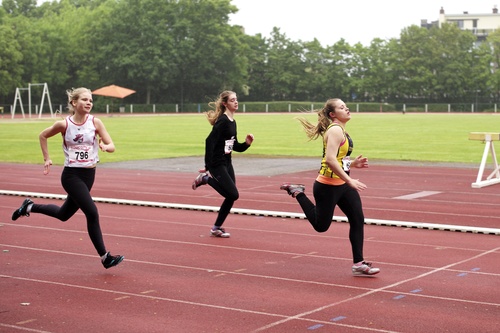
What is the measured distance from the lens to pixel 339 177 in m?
8.32

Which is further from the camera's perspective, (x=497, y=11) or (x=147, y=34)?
(x=497, y=11)

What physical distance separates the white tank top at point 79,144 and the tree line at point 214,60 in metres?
79.3

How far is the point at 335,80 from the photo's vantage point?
4109 inches

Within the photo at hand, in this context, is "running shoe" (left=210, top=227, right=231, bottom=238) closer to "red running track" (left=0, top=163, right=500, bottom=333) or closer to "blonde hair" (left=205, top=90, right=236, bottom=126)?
"red running track" (left=0, top=163, right=500, bottom=333)

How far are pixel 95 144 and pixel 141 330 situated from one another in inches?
110

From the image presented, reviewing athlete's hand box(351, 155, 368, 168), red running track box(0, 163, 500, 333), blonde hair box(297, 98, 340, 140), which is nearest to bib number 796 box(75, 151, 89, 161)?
red running track box(0, 163, 500, 333)

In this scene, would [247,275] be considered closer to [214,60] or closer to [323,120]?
[323,120]

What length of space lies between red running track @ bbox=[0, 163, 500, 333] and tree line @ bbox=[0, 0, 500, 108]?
252 feet

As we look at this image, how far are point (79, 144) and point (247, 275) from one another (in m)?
2.04

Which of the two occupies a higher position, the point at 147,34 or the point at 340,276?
the point at 147,34

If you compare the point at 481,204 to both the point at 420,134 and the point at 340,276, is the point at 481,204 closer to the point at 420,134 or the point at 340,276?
the point at 340,276

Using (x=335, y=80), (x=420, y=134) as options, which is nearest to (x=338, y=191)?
(x=420, y=134)

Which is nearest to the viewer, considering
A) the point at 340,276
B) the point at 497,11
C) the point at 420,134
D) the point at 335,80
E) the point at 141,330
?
the point at 141,330

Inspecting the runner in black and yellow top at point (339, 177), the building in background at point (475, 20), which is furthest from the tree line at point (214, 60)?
the runner in black and yellow top at point (339, 177)
